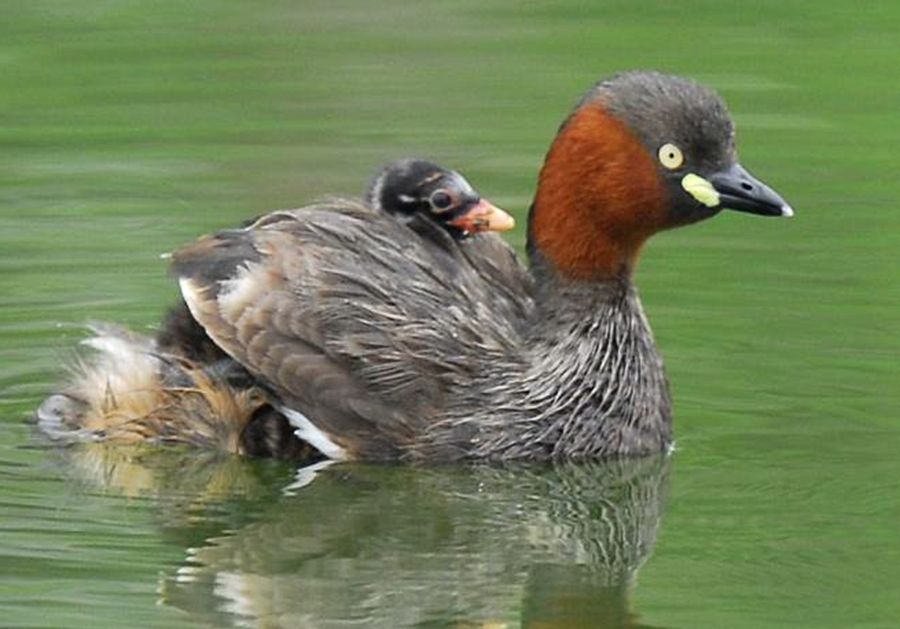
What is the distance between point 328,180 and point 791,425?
3.43 m

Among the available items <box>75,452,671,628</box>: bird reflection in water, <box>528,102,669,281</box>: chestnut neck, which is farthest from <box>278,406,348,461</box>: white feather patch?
<box>528,102,669,281</box>: chestnut neck

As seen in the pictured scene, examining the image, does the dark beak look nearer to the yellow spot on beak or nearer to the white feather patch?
the yellow spot on beak

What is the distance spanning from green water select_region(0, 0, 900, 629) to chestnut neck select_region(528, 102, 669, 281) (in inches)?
27.1

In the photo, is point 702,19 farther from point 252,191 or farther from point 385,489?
point 385,489

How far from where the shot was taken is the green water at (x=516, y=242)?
8.36 metres

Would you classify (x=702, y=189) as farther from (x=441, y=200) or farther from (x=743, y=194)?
(x=441, y=200)

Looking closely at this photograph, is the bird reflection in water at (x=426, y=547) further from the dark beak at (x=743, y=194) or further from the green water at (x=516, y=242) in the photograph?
the dark beak at (x=743, y=194)

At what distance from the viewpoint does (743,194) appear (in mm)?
9633

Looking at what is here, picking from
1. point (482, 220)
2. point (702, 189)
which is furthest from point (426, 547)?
point (702, 189)

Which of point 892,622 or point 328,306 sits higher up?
point 328,306

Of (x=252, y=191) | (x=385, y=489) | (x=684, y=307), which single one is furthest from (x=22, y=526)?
(x=252, y=191)

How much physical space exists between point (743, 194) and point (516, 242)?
238 cm

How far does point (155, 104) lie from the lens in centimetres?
1392

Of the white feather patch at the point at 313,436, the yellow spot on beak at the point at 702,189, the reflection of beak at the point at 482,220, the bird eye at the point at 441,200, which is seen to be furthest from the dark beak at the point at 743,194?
the white feather patch at the point at 313,436
